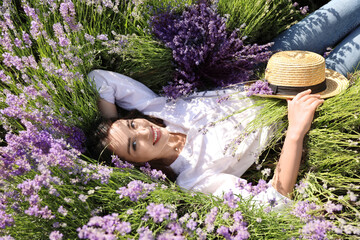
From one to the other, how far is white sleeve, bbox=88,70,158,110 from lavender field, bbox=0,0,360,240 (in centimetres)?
8

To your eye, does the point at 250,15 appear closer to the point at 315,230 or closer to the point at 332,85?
the point at 332,85

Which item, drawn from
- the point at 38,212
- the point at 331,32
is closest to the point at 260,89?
the point at 331,32

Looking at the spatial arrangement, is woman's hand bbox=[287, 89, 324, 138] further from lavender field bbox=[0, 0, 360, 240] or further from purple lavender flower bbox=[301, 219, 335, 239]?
purple lavender flower bbox=[301, 219, 335, 239]

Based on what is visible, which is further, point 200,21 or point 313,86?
point 200,21

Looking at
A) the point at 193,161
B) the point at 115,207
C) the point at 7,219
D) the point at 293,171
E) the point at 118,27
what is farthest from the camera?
the point at 118,27

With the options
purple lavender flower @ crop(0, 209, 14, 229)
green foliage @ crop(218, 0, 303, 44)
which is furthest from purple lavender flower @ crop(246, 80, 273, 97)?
purple lavender flower @ crop(0, 209, 14, 229)

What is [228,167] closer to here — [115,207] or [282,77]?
[282,77]

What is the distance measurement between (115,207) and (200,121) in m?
0.85

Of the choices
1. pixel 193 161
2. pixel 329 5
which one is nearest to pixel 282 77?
pixel 193 161

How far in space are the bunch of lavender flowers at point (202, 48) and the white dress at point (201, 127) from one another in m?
0.13

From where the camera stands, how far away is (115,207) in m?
1.50

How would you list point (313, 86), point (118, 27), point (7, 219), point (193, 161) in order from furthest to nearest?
point (118, 27)
point (193, 161)
point (313, 86)
point (7, 219)

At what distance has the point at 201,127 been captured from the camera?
2.04 metres

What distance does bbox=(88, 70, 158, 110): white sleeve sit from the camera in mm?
2037
